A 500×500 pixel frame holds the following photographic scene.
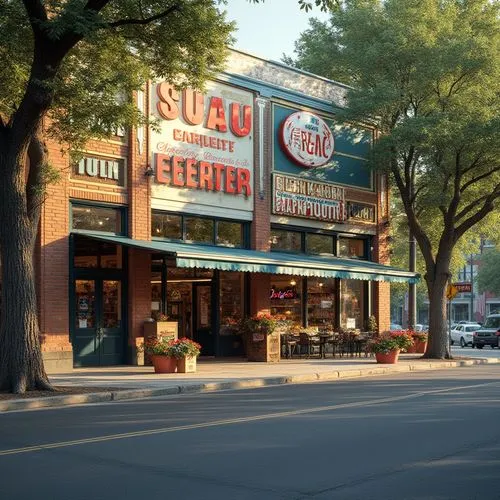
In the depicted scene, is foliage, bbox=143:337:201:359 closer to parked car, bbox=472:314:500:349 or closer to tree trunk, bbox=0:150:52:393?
tree trunk, bbox=0:150:52:393

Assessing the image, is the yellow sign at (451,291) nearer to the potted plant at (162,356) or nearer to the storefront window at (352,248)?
the storefront window at (352,248)

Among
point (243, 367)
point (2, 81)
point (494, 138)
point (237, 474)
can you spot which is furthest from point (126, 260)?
point (237, 474)

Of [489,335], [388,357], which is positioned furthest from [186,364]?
[489,335]

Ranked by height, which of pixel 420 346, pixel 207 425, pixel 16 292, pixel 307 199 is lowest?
pixel 420 346

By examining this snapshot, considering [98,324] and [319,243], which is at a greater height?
[319,243]

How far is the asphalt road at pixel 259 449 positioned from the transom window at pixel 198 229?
30.9ft

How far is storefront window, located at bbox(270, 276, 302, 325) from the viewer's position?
28656 millimetres

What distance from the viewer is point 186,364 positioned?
2086cm

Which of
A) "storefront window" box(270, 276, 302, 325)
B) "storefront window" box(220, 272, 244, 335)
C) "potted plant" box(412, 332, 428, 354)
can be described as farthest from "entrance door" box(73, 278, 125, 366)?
"potted plant" box(412, 332, 428, 354)

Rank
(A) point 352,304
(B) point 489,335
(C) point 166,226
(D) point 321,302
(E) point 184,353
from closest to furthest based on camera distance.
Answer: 1. (E) point 184,353
2. (C) point 166,226
3. (D) point 321,302
4. (A) point 352,304
5. (B) point 489,335

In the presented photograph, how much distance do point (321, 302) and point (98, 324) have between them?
1001cm

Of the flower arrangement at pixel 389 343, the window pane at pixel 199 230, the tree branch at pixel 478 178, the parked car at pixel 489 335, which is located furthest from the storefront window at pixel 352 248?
the parked car at pixel 489 335

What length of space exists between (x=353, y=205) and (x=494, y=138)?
21.4 ft

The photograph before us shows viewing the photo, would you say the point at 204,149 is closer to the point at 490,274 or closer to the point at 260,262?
the point at 260,262
